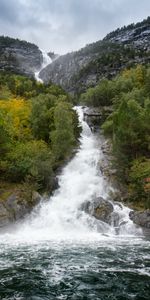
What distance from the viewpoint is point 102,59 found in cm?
12925

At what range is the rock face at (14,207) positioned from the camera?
37.0m

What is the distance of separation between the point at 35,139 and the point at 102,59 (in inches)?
3142

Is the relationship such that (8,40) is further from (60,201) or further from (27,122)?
(60,201)

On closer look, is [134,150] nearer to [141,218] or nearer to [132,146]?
[132,146]

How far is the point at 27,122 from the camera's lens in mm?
61906

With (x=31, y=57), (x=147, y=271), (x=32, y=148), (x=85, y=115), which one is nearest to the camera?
(x=147, y=271)

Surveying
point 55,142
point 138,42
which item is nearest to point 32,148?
point 55,142

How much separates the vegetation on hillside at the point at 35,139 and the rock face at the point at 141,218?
11.9 m

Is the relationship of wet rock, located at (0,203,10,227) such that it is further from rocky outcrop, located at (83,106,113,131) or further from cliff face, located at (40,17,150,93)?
cliff face, located at (40,17,150,93)

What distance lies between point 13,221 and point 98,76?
309 ft


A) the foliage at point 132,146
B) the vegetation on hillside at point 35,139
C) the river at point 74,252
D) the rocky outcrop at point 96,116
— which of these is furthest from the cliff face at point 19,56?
the river at point 74,252

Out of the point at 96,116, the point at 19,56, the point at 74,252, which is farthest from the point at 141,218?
the point at 19,56

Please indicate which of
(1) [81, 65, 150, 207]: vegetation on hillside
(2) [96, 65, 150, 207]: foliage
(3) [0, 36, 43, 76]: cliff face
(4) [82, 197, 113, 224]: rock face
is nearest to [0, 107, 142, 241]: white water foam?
(4) [82, 197, 113, 224]: rock face

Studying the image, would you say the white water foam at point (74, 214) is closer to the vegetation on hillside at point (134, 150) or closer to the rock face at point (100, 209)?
the rock face at point (100, 209)
